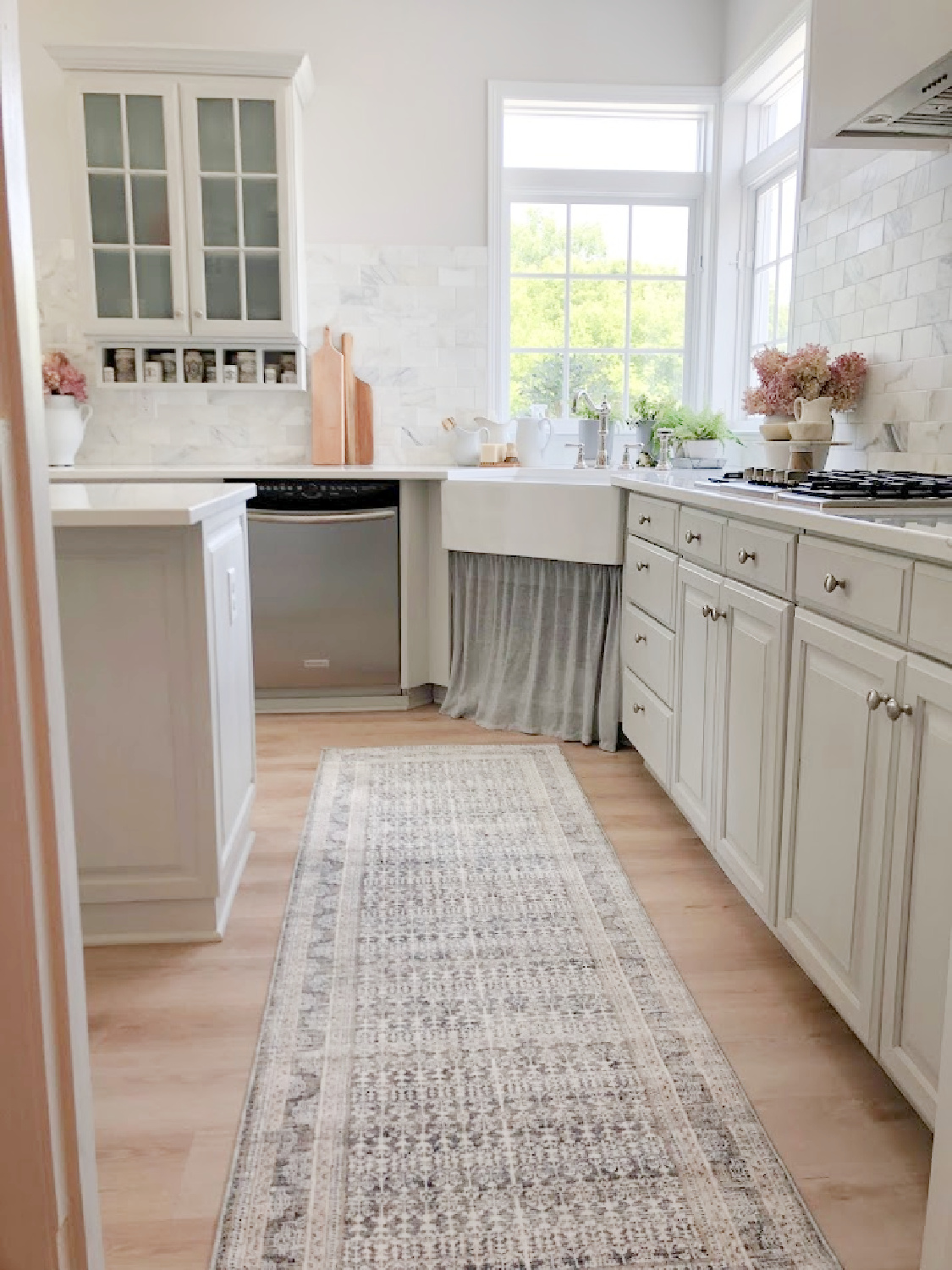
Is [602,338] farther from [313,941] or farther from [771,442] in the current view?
[313,941]

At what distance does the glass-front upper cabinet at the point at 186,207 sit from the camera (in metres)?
3.71

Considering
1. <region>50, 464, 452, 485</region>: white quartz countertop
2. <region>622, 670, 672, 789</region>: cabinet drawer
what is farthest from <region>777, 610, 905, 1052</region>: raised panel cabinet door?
<region>50, 464, 452, 485</region>: white quartz countertop

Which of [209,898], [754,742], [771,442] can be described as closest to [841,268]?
[771,442]

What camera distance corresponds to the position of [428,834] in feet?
8.66

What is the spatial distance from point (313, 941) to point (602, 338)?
10.2ft

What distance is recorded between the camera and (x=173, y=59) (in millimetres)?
3643

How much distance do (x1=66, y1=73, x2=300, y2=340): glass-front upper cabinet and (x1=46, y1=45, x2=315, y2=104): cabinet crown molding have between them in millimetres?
31

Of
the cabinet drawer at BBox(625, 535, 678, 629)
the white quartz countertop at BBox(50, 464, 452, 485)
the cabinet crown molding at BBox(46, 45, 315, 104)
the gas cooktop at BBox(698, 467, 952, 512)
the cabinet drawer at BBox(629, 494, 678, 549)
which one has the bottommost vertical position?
the cabinet drawer at BBox(625, 535, 678, 629)

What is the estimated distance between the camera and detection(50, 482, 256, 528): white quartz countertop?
180 centimetres

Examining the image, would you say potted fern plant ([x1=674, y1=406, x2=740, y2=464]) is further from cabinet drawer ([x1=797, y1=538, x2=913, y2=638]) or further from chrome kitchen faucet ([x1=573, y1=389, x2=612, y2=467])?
cabinet drawer ([x1=797, y1=538, x2=913, y2=638])

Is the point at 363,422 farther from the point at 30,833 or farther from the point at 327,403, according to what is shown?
the point at 30,833

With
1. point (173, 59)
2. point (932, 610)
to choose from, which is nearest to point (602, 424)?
point (173, 59)

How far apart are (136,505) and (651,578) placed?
146 centimetres

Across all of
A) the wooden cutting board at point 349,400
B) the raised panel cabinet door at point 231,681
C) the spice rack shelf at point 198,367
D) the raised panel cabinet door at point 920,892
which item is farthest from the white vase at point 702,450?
the raised panel cabinet door at point 920,892
